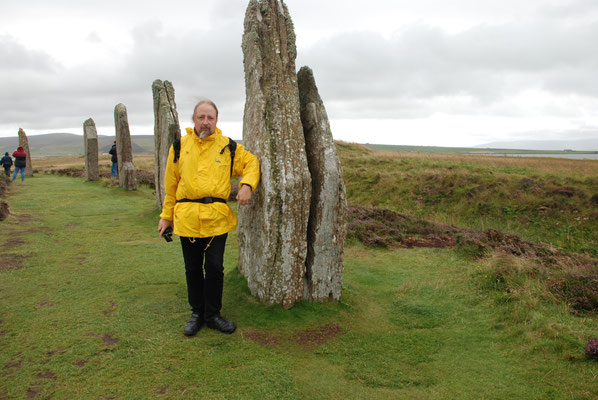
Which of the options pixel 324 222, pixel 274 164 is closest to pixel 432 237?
pixel 324 222

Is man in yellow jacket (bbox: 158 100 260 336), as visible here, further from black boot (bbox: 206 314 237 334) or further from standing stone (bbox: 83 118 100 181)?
standing stone (bbox: 83 118 100 181)

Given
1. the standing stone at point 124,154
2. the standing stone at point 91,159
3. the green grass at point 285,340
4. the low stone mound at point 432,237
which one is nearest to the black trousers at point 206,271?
the green grass at point 285,340

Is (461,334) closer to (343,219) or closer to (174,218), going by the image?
(343,219)

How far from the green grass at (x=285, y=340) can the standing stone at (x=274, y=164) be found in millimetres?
528

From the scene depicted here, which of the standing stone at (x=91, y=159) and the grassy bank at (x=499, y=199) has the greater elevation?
the standing stone at (x=91, y=159)

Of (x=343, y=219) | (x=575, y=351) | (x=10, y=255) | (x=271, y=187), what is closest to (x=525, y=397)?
(x=575, y=351)

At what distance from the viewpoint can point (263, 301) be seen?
20.1 ft

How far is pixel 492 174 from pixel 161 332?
19.2 meters

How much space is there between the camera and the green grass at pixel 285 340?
441cm

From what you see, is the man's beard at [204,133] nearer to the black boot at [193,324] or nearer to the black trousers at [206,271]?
the black trousers at [206,271]

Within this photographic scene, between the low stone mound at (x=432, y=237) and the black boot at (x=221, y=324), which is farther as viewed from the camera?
the low stone mound at (x=432, y=237)

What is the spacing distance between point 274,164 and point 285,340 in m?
2.47

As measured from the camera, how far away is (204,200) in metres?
5.26

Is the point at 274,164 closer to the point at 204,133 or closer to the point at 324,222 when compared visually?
the point at 204,133
